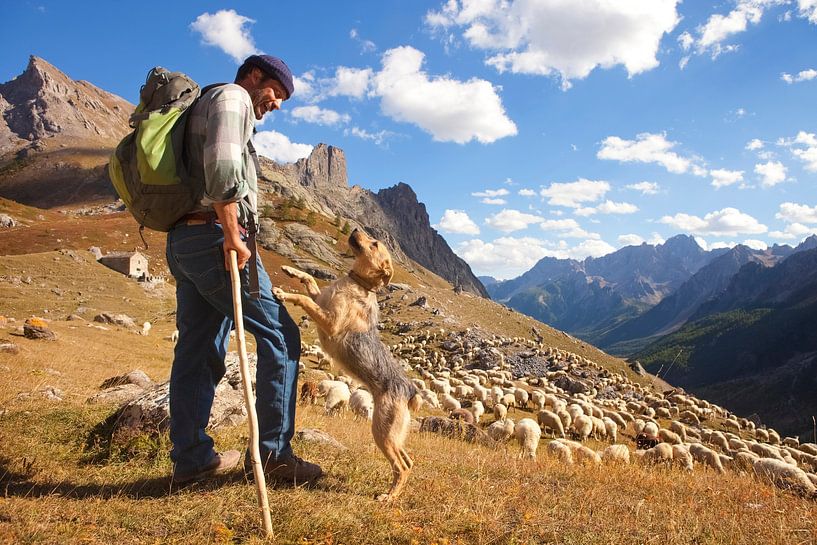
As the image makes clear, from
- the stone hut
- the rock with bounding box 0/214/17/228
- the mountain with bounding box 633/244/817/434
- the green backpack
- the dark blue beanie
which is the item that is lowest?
the mountain with bounding box 633/244/817/434

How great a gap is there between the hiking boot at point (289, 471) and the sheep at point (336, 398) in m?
8.77

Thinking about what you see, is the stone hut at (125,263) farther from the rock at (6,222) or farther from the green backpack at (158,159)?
the green backpack at (158,159)

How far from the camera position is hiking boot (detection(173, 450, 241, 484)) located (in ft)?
14.2

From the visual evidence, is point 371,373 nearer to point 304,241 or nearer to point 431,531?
point 431,531

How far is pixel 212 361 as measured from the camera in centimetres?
462

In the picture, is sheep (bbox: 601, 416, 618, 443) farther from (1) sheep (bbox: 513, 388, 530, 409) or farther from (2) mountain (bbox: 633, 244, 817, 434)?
(2) mountain (bbox: 633, 244, 817, 434)

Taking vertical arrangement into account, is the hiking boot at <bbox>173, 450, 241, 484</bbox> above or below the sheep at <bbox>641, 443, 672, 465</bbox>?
above

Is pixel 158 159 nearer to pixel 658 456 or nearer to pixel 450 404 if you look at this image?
pixel 658 456

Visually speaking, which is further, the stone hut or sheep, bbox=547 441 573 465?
the stone hut

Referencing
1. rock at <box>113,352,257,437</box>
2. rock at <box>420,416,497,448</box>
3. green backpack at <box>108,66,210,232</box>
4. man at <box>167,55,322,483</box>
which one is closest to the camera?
green backpack at <box>108,66,210,232</box>

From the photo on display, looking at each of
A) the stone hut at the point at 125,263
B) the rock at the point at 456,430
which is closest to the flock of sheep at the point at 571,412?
the rock at the point at 456,430

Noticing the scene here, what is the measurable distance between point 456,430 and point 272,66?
408 inches

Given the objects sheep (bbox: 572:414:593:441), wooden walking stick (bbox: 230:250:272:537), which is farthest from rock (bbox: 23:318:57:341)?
sheep (bbox: 572:414:593:441)

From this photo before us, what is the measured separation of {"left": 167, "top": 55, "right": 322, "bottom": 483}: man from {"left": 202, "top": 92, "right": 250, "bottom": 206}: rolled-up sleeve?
1cm
